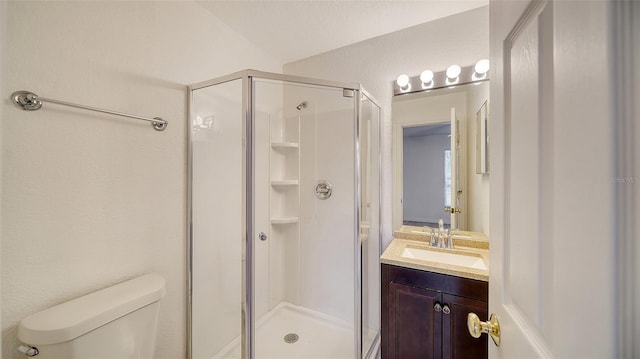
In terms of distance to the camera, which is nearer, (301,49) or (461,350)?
(461,350)

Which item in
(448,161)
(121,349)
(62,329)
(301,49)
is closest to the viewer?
(62,329)

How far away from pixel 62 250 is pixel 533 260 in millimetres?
1575

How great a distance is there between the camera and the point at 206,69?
1.57m

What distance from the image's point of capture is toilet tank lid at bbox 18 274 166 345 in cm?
80

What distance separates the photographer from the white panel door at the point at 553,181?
0.28m

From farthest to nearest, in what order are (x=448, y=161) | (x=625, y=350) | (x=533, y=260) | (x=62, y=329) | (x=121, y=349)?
1. (x=448, y=161)
2. (x=121, y=349)
3. (x=62, y=329)
4. (x=533, y=260)
5. (x=625, y=350)

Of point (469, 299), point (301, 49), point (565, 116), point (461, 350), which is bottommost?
point (461, 350)

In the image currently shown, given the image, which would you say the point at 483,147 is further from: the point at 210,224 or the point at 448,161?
the point at 210,224

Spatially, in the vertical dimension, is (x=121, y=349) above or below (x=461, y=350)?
above

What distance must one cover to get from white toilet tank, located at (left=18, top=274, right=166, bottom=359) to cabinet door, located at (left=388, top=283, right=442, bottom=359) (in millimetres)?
1212

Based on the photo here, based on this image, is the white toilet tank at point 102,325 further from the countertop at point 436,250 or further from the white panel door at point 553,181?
the white panel door at point 553,181

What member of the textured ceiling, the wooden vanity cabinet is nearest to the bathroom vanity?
the wooden vanity cabinet

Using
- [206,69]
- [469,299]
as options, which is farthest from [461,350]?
[206,69]

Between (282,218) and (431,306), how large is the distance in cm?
108
